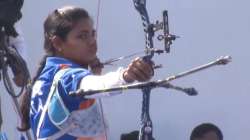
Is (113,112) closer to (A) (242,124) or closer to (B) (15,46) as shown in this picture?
(A) (242,124)

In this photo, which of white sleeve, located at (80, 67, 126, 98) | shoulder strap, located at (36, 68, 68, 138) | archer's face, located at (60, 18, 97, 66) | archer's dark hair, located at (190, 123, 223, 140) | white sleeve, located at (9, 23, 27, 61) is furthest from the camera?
archer's dark hair, located at (190, 123, 223, 140)

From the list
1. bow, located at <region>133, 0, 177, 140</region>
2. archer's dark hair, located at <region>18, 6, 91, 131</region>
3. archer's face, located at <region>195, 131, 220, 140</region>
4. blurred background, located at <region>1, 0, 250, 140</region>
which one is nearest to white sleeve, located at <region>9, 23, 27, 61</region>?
blurred background, located at <region>1, 0, 250, 140</region>

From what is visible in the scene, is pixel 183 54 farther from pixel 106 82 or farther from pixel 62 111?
pixel 106 82

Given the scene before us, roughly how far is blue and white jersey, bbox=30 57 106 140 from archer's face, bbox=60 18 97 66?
0.05 metres

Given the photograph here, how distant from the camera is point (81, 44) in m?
2.41

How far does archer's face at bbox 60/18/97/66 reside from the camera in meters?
2.40

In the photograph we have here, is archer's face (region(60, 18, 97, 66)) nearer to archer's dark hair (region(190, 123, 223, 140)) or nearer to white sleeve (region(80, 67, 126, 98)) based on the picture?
white sleeve (region(80, 67, 126, 98))

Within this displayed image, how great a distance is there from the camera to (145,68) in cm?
192

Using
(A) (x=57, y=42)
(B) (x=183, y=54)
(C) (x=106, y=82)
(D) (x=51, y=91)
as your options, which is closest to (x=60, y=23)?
(A) (x=57, y=42)

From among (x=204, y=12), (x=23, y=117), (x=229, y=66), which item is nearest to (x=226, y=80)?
(x=229, y=66)

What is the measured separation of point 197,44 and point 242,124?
537 millimetres

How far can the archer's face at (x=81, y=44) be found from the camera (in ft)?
7.88

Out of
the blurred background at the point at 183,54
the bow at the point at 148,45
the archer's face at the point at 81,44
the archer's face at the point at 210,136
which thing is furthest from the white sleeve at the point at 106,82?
the archer's face at the point at 210,136

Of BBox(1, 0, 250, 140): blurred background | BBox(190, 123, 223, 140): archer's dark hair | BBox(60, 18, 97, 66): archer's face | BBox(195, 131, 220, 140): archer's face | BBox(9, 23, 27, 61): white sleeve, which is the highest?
BBox(60, 18, 97, 66): archer's face
